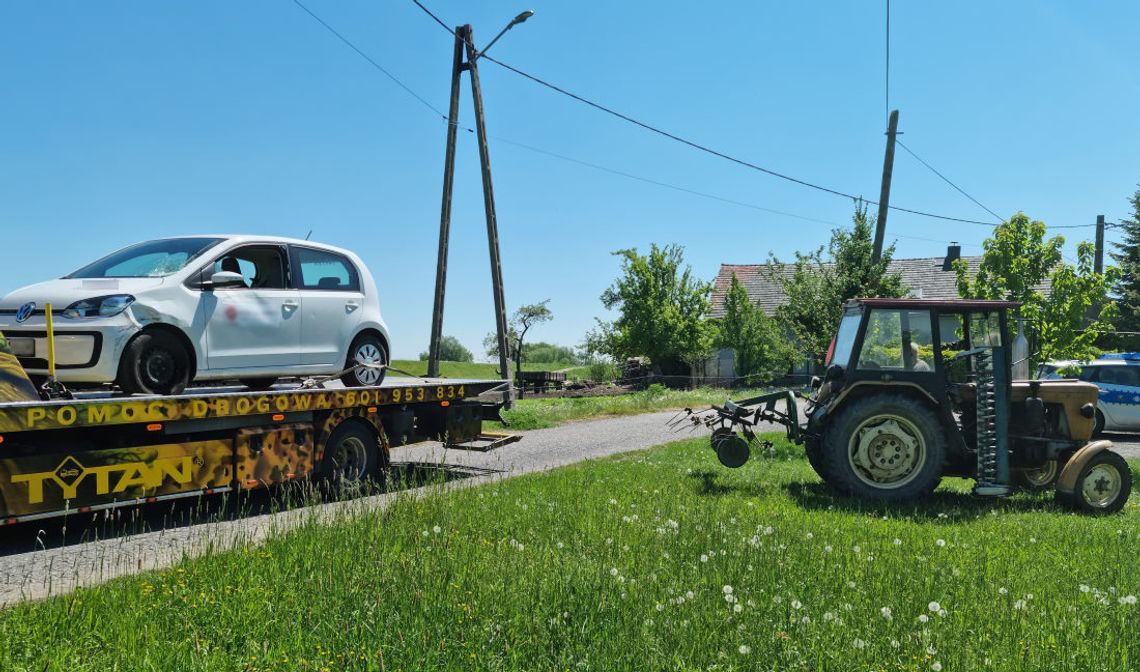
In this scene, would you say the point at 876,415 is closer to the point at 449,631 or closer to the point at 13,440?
the point at 449,631

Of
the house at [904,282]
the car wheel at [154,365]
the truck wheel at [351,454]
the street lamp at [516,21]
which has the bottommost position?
the truck wheel at [351,454]

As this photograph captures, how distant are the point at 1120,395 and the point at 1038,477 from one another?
10276 mm

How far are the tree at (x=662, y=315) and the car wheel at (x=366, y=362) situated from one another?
33447 mm

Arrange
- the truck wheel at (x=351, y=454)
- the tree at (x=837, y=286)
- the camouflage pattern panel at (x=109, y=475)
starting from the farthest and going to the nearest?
1. the tree at (x=837, y=286)
2. the truck wheel at (x=351, y=454)
3. the camouflage pattern panel at (x=109, y=475)

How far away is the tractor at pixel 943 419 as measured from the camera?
27.8 ft

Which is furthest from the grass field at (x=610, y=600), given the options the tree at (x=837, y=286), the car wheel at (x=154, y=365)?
the tree at (x=837, y=286)

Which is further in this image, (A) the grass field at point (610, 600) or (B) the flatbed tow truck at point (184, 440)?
(B) the flatbed tow truck at point (184, 440)

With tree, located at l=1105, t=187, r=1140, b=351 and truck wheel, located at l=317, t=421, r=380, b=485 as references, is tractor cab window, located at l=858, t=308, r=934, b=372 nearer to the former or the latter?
truck wheel, located at l=317, t=421, r=380, b=485

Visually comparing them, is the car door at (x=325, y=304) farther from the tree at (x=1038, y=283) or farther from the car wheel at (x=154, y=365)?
the tree at (x=1038, y=283)

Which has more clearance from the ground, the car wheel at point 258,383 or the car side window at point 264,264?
the car side window at point 264,264

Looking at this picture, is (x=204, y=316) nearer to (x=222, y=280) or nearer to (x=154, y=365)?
(x=222, y=280)

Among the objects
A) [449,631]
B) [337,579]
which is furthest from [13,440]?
[449,631]

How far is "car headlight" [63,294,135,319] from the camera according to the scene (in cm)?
721

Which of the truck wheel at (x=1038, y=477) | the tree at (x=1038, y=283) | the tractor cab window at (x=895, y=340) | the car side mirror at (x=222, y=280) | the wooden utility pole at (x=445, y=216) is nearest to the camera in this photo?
the car side mirror at (x=222, y=280)
